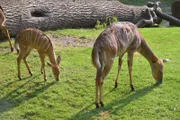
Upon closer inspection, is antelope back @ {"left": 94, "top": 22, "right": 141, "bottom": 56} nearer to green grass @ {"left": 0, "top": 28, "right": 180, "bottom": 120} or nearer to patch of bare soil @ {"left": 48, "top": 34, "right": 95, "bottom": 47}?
green grass @ {"left": 0, "top": 28, "right": 180, "bottom": 120}

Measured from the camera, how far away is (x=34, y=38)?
7.21 metres

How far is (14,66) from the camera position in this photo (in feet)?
26.3

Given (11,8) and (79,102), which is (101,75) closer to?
(79,102)

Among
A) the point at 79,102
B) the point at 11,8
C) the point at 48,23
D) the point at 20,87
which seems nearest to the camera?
the point at 79,102

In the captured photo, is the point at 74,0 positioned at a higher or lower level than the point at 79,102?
higher

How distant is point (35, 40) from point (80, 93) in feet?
4.57

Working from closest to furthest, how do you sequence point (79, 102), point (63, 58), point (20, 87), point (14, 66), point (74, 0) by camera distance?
point (79, 102), point (20, 87), point (14, 66), point (63, 58), point (74, 0)

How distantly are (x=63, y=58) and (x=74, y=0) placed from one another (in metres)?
3.30

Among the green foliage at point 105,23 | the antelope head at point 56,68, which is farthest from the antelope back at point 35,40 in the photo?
the green foliage at point 105,23

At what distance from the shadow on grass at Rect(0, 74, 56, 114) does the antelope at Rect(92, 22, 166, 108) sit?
1.26 meters

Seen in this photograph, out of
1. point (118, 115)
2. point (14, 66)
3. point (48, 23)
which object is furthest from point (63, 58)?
point (118, 115)

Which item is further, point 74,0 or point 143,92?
point 74,0

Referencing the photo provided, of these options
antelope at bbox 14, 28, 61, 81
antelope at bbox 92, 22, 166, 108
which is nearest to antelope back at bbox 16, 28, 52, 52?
antelope at bbox 14, 28, 61, 81

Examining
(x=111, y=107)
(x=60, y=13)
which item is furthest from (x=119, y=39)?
(x=60, y=13)
